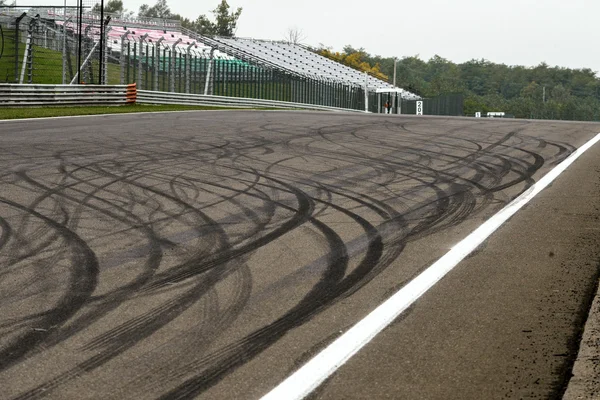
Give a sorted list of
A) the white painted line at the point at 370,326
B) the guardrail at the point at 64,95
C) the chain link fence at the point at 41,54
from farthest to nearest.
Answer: the chain link fence at the point at 41,54 → the guardrail at the point at 64,95 → the white painted line at the point at 370,326

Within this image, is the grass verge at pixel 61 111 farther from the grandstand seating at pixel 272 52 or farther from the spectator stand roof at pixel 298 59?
the spectator stand roof at pixel 298 59

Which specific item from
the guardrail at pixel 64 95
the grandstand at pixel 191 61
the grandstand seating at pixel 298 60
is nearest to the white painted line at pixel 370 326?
the guardrail at pixel 64 95

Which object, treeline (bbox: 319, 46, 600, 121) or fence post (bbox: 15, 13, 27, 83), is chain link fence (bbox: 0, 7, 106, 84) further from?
treeline (bbox: 319, 46, 600, 121)

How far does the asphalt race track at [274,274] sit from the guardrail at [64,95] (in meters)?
15.9

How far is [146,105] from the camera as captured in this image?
37.0 meters

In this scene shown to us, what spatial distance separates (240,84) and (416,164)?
36.8 metres

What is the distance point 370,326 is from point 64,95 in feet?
94.2

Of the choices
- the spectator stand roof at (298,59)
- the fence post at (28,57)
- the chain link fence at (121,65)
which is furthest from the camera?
the spectator stand roof at (298,59)

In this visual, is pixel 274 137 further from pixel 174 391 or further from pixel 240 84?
pixel 240 84

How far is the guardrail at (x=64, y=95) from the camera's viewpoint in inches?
1192

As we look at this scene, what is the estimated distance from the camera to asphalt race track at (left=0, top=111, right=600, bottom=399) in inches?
186

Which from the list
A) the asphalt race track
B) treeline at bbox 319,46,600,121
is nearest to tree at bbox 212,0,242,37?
treeline at bbox 319,46,600,121

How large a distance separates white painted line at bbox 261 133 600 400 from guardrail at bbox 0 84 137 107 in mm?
24068

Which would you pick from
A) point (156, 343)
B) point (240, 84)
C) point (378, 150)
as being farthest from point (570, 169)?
point (240, 84)
